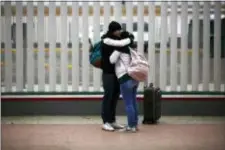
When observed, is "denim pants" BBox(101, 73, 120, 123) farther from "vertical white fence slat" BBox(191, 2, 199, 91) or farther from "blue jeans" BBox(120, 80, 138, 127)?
"vertical white fence slat" BBox(191, 2, 199, 91)

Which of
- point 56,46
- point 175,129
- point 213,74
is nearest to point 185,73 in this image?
point 213,74

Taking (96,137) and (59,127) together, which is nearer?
(96,137)

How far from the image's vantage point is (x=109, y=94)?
8.41 m

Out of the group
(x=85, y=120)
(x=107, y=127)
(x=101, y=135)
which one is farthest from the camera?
(x=85, y=120)

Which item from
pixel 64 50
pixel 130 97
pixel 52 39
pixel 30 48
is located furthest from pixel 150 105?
pixel 30 48

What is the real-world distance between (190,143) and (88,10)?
4077mm

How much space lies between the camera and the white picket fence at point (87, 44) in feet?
33.5

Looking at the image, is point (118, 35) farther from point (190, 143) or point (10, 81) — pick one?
point (10, 81)

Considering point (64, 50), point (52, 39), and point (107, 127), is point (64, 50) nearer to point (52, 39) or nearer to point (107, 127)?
point (52, 39)

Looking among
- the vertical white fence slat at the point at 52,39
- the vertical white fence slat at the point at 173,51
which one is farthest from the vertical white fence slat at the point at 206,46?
the vertical white fence slat at the point at 52,39

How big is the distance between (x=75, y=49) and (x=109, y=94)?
7.07ft

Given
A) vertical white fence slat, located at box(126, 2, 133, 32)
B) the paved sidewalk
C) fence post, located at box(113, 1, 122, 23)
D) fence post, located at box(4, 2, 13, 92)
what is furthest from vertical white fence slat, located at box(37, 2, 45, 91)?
vertical white fence slat, located at box(126, 2, 133, 32)

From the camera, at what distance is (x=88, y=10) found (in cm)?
1025

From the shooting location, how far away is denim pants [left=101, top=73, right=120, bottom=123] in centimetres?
834
